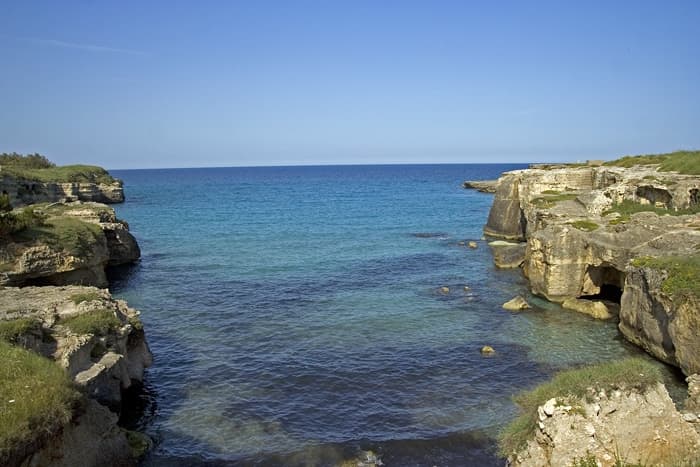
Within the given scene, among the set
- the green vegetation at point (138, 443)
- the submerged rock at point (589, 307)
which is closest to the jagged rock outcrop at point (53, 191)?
the green vegetation at point (138, 443)

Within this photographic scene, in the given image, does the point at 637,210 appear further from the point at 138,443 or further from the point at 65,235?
the point at 65,235

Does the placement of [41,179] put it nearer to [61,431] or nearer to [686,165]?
[61,431]

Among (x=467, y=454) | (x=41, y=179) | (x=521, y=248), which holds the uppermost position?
(x=41, y=179)

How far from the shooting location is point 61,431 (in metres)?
13.4

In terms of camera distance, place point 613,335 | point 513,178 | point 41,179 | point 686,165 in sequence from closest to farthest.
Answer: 1. point 613,335
2. point 686,165
3. point 513,178
4. point 41,179

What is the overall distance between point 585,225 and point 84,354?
30.1 metres

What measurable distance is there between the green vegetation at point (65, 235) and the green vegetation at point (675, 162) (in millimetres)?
43623

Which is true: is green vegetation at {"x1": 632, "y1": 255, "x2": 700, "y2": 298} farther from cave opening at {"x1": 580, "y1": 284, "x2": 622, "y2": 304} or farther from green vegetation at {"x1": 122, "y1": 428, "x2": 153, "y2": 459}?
green vegetation at {"x1": 122, "y1": 428, "x2": 153, "y2": 459}

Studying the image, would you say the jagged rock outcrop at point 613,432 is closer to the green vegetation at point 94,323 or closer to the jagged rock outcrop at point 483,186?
the green vegetation at point 94,323

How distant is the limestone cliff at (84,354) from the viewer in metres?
13.9

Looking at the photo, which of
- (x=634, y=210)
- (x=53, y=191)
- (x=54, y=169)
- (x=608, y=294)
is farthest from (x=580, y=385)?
(x=54, y=169)

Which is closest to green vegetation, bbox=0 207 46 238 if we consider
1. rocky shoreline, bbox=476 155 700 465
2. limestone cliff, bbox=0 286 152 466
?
limestone cliff, bbox=0 286 152 466

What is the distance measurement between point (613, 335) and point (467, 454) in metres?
14.6

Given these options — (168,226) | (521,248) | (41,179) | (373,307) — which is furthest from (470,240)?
(41,179)
